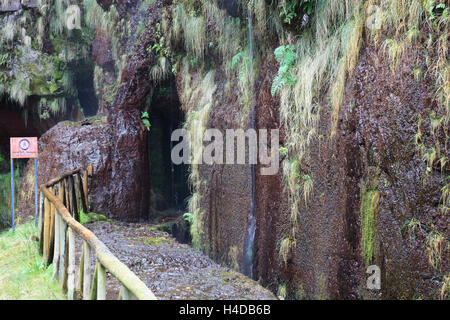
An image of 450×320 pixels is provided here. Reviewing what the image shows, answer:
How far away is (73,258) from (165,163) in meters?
7.99

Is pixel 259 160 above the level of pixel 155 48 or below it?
below

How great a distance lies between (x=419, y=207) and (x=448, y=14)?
64.2 inches

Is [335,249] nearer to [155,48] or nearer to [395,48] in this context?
[395,48]

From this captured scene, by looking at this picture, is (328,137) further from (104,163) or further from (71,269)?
(104,163)

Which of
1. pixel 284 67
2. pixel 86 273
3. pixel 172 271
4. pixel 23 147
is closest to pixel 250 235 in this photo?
pixel 172 271

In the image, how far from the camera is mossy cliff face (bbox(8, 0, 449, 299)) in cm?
340

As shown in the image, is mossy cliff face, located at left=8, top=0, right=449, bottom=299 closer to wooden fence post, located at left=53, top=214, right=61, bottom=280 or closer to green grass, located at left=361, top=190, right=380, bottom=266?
green grass, located at left=361, top=190, right=380, bottom=266

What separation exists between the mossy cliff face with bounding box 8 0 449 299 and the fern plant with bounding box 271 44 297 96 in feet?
0.12

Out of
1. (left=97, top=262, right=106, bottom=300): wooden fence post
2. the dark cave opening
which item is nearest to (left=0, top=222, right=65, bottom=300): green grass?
(left=97, top=262, right=106, bottom=300): wooden fence post

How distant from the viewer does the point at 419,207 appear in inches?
135

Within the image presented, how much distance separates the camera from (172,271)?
17.3ft

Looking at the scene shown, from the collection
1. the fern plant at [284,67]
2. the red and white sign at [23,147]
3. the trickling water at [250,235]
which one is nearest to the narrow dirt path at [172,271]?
the trickling water at [250,235]

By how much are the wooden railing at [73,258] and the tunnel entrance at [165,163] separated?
4.05 m
